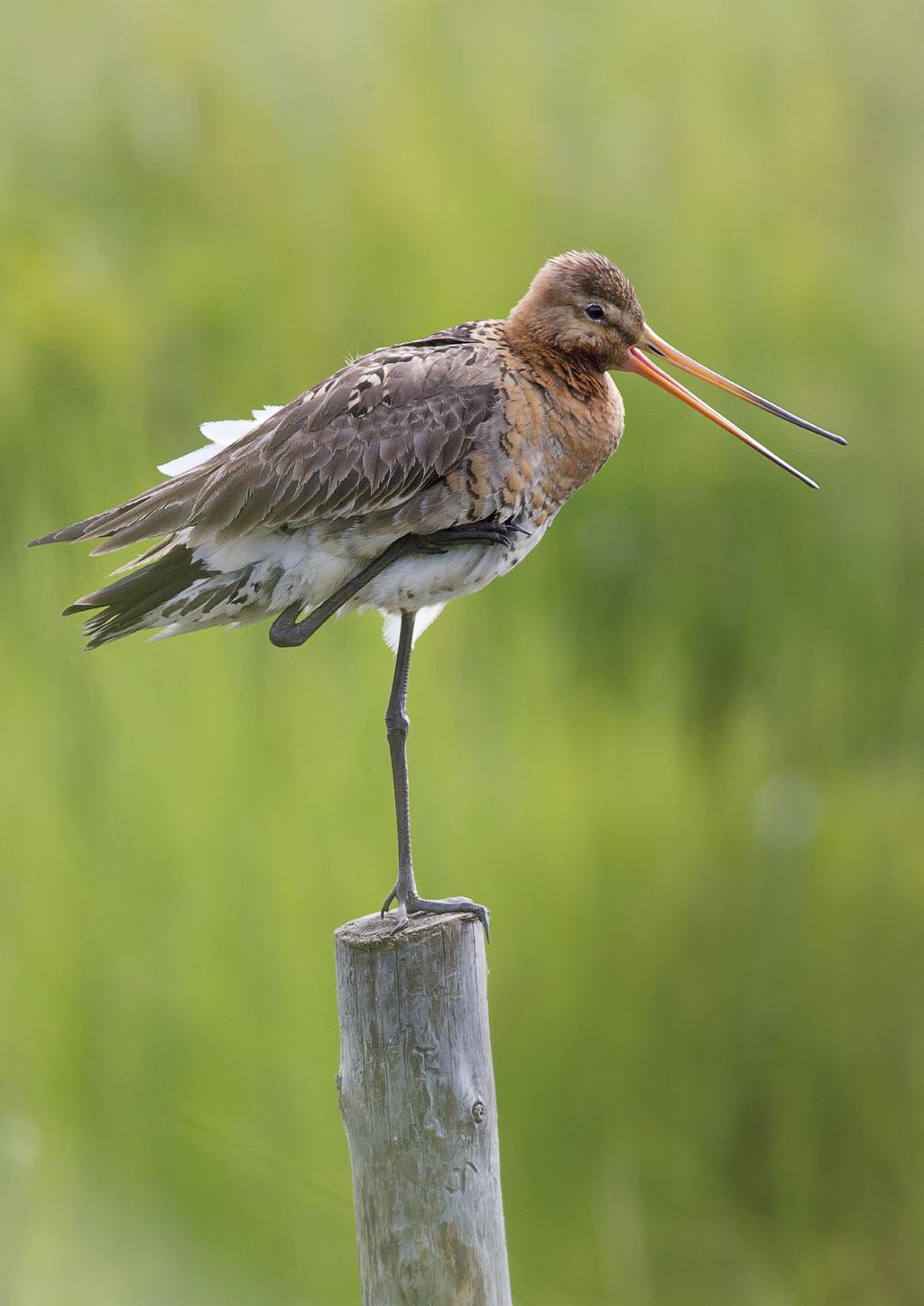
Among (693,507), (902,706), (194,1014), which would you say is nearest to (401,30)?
(693,507)

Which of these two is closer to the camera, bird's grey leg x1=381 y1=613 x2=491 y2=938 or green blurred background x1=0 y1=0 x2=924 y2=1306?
bird's grey leg x1=381 y1=613 x2=491 y2=938

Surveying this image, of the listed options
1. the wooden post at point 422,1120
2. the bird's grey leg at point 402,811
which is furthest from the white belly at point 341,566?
the wooden post at point 422,1120

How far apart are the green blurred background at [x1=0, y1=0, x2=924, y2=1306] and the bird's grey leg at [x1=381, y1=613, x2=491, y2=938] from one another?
1005mm

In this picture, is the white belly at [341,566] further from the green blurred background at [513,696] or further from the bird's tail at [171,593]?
the green blurred background at [513,696]

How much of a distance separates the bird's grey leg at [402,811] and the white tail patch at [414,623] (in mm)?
91

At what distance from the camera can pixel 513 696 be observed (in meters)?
4.64

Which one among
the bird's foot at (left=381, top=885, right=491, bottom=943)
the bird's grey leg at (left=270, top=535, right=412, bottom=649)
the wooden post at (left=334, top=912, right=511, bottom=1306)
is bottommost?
the wooden post at (left=334, top=912, right=511, bottom=1306)

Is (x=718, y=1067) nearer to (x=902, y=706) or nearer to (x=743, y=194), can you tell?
(x=902, y=706)

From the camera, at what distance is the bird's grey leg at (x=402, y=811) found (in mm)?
2977

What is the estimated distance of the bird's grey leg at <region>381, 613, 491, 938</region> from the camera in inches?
117

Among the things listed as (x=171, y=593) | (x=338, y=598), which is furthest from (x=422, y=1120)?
(x=171, y=593)

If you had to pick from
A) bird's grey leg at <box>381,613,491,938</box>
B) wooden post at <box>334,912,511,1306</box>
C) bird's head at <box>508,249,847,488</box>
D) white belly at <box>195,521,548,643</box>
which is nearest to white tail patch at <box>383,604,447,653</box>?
bird's grey leg at <box>381,613,491,938</box>

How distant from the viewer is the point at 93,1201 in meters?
4.24

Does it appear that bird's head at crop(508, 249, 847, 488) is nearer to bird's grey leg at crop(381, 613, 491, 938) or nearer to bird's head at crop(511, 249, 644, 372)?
bird's head at crop(511, 249, 644, 372)
